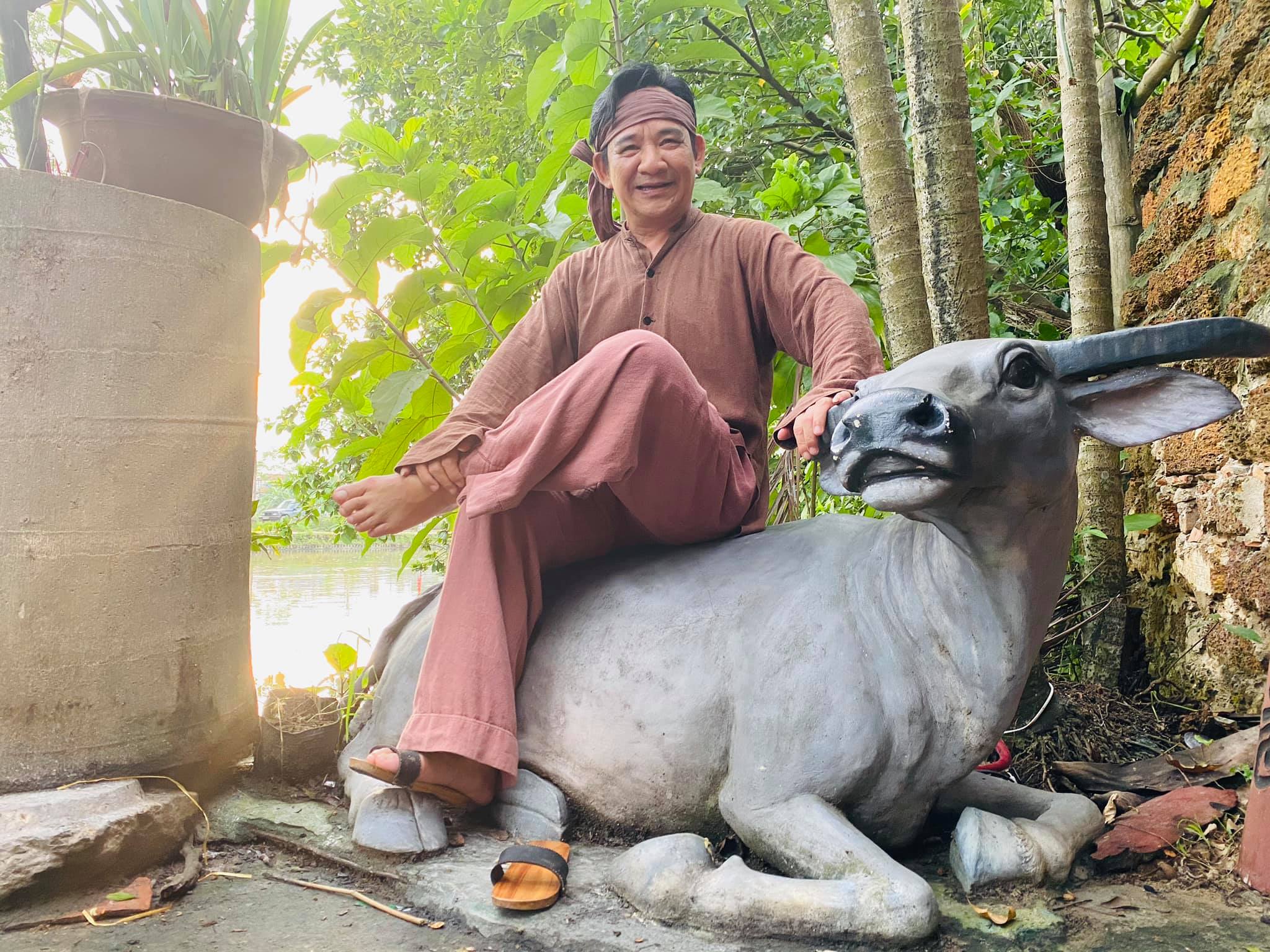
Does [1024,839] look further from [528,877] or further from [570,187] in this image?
[570,187]

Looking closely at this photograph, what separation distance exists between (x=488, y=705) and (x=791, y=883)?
0.69 meters

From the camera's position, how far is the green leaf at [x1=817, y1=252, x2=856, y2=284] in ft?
8.89

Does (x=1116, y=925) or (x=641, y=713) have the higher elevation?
(x=641, y=713)

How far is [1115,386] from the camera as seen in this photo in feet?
5.38

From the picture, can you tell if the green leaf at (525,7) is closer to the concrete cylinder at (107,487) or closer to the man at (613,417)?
the man at (613,417)

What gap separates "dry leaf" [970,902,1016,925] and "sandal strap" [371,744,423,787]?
1.04 metres

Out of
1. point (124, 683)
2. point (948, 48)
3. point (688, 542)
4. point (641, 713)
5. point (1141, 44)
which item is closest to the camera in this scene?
point (641, 713)

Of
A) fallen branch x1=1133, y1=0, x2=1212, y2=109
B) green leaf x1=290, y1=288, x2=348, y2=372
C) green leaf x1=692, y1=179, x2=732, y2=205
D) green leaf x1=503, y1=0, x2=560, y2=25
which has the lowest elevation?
green leaf x1=290, y1=288, x2=348, y2=372

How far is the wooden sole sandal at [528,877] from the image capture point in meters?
1.66

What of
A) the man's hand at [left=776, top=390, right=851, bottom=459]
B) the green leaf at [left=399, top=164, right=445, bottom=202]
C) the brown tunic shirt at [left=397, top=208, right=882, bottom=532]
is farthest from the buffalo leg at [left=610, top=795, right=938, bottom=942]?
the green leaf at [left=399, top=164, right=445, bottom=202]

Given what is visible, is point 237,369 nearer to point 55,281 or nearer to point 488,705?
point 55,281


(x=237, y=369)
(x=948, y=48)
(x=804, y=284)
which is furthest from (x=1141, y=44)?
(x=237, y=369)

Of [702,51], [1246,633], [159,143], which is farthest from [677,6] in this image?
[1246,633]

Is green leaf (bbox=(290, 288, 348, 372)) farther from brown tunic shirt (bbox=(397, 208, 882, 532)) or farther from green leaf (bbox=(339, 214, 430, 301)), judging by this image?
brown tunic shirt (bbox=(397, 208, 882, 532))
